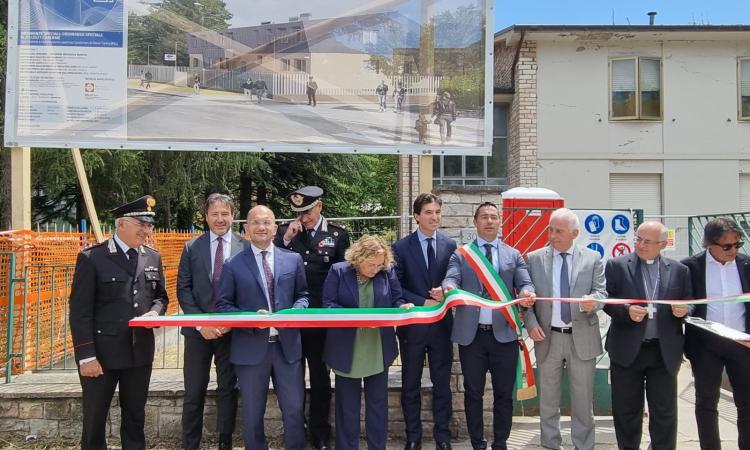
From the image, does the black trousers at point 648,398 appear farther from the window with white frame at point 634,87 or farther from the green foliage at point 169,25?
the window with white frame at point 634,87

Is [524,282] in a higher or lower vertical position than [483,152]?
lower

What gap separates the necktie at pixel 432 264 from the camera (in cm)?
448

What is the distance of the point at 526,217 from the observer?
531cm

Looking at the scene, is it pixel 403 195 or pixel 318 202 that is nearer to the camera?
pixel 318 202

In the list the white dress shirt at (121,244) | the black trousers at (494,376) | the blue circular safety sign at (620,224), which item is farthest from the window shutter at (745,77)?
the white dress shirt at (121,244)

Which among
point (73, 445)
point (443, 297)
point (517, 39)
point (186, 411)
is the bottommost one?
point (73, 445)

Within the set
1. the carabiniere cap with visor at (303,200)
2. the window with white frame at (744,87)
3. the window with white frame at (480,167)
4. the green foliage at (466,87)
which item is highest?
the window with white frame at (744,87)

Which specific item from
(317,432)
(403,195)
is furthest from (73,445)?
(403,195)

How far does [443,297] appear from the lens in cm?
421

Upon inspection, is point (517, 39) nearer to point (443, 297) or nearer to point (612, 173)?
point (612, 173)

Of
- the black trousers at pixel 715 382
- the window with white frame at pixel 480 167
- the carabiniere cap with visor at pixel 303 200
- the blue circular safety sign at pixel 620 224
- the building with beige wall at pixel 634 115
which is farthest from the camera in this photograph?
the window with white frame at pixel 480 167

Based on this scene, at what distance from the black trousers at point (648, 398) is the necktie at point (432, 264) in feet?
4.67

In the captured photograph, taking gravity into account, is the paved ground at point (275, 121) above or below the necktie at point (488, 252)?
above

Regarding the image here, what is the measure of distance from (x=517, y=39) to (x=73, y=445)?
1274 centimetres
